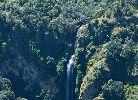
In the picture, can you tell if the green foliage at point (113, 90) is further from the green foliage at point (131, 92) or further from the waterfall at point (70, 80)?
the waterfall at point (70, 80)

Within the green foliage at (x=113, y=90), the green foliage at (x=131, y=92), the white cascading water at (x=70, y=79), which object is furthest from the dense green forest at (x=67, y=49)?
the white cascading water at (x=70, y=79)

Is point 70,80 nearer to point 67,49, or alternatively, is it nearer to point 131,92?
point 67,49

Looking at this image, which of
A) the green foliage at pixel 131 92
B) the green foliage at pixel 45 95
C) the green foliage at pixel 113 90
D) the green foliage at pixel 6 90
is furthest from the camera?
the green foliage at pixel 45 95

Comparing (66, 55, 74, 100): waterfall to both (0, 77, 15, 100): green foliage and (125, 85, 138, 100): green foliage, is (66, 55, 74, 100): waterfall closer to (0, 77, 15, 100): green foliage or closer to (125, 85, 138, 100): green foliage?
(0, 77, 15, 100): green foliage

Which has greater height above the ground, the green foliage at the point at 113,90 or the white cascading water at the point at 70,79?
the white cascading water at the point at 70,79

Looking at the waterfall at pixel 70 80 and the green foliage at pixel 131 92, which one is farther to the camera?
the waterfall at pixel 70 80

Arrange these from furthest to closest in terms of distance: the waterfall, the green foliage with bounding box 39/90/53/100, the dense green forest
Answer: the waterfall < the green foliage with bounding box 39/90/53/100 < the dense green forest

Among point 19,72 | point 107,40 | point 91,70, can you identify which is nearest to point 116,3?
point 107,40

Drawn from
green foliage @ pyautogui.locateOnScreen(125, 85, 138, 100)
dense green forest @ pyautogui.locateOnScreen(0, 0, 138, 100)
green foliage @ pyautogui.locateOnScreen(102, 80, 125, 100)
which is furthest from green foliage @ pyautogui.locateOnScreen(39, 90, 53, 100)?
green foliage @ pyautogui.locateOnScreen(125, 85, 138, 100)
